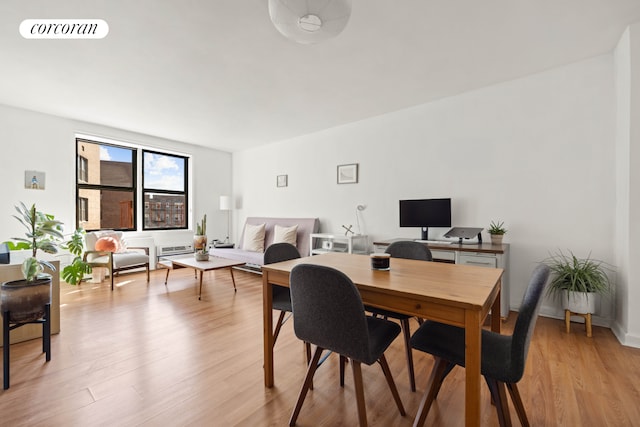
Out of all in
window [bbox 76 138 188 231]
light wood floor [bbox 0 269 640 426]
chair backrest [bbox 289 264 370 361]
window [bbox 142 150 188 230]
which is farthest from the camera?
window [bbox 142 150 188 230]

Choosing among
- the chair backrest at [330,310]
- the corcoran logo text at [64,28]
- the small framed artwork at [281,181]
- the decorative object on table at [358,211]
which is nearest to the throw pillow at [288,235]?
the small framed artwork at [281,181]

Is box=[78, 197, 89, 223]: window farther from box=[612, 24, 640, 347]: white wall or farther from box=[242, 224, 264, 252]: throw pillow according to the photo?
box=[612, 24, 640, 347]: white wall

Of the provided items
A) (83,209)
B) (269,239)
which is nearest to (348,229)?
(269,239)

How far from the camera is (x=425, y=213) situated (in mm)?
3551

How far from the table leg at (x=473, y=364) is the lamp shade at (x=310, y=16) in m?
1.55

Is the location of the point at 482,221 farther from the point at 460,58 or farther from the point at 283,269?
the point at 283,269

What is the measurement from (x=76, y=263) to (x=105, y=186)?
1517 millimetres

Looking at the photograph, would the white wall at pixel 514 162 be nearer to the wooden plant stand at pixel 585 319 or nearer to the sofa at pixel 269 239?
the wooden plant stand at pixel 585 319

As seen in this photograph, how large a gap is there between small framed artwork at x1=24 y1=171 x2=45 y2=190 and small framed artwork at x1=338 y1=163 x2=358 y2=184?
170 inches

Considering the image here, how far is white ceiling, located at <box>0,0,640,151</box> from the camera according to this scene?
204cm

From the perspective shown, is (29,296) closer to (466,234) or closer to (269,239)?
(269,239)

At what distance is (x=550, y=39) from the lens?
239cm

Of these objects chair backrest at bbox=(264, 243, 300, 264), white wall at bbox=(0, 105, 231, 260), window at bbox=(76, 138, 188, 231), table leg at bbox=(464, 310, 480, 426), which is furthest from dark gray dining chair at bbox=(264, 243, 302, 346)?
window at bbox=(76, 138, 188, 231)

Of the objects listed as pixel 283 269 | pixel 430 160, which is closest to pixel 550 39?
pixel 430 160
